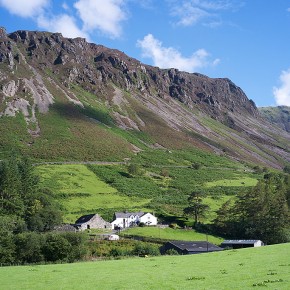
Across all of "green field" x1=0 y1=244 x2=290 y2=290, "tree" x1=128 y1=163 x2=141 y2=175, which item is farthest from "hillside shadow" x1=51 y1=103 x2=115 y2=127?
"green field" x1=0 y1=244 x2=290 y2=290

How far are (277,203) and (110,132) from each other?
349 ft

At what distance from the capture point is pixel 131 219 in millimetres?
93188

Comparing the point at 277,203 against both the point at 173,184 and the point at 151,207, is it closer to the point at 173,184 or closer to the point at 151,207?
the point at 151,207

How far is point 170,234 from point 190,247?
19012 mm

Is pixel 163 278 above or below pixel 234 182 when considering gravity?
below

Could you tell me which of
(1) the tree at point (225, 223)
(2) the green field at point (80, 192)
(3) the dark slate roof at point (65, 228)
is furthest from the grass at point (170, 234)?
(2) the green field at point (80, 192)

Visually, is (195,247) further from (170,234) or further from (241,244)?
(170,234)

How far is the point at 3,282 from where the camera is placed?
25422 mm

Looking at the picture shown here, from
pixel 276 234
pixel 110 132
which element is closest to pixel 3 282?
pixel 276 234

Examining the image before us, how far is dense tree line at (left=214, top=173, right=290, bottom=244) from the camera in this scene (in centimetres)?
8069

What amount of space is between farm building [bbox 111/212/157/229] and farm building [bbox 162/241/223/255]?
25734mm

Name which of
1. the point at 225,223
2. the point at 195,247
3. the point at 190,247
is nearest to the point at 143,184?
the point at 225,223

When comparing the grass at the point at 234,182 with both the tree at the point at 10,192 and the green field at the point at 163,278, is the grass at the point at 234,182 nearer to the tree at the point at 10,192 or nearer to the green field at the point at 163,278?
the tree at the point at 10,192

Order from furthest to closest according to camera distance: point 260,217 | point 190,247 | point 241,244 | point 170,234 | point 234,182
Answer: point 234,182 → point 260,217 → point 170,234 → point 241,244 → point 190,247
